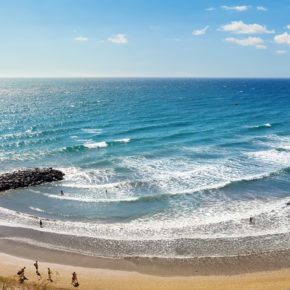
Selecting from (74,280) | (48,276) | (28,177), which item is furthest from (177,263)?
(28,177)

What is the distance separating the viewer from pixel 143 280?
85.0 feet

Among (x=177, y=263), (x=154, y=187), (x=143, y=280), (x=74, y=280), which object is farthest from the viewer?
(x=154, y=187)

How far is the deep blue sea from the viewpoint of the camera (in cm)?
3225

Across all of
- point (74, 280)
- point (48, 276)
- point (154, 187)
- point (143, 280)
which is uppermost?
point (154, 187)

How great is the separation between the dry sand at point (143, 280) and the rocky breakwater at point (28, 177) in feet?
65.3

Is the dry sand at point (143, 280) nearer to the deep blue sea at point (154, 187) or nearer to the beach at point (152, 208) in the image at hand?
the beach at point (152, 208)

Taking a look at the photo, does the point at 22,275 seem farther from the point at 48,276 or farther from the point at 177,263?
the point at 177,263

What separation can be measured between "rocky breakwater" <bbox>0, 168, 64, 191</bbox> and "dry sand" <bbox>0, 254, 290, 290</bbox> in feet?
65.3

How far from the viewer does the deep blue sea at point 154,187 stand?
1270 inches

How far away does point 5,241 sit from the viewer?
32.2m

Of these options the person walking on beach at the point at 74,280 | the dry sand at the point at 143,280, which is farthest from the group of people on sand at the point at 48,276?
the dry sand at the point at 143,280

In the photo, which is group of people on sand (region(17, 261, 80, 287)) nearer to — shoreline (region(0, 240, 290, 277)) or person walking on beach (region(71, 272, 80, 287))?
person walking on beach (region(71, 272, 80, 287))

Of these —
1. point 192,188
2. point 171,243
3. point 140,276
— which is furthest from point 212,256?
point 192,188

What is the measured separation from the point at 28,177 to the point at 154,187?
69.3 feet
